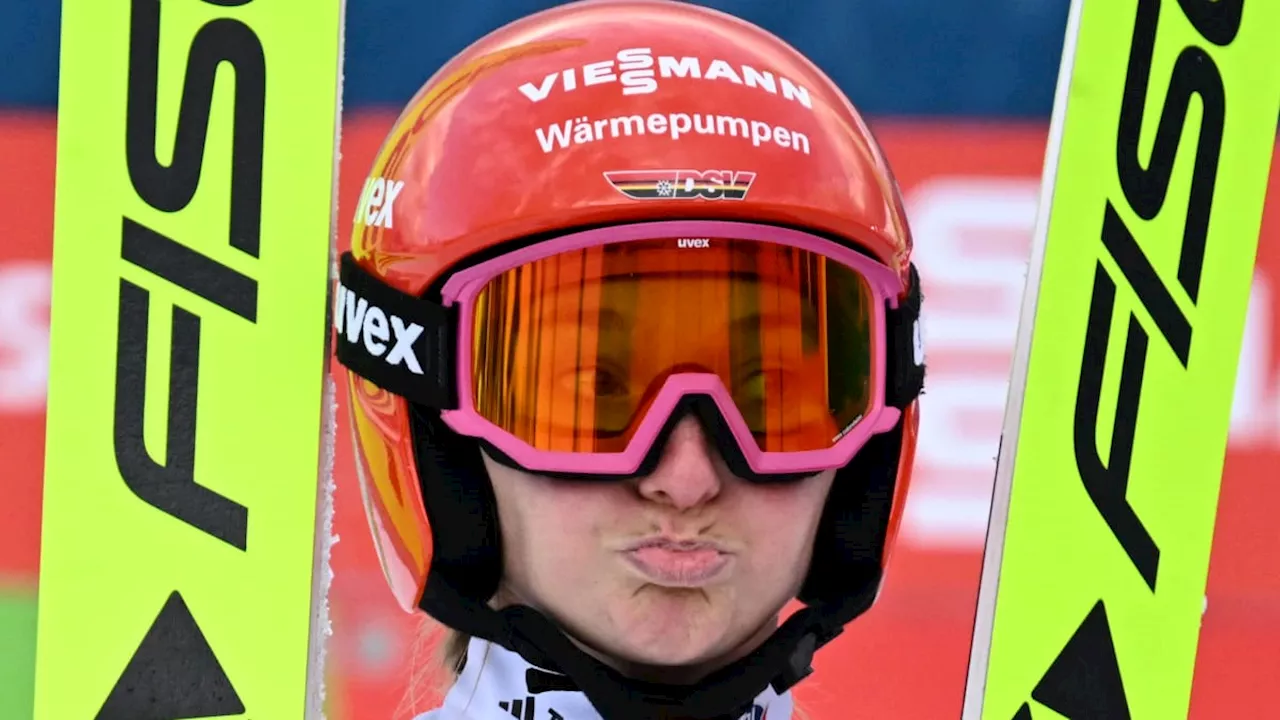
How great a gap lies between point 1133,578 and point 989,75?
1.01 metres

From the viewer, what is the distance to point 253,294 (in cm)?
150

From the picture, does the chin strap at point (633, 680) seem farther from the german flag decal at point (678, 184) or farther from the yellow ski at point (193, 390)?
the german flag decal at point (678, 184)

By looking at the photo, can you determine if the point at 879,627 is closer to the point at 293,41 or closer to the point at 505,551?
the point at 505,551

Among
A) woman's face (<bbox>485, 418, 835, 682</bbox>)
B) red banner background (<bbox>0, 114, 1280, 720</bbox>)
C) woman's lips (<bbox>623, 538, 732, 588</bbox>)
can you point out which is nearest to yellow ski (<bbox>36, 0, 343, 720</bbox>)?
woman's face (<bbox>485, 418, 835, 682</bbox>)

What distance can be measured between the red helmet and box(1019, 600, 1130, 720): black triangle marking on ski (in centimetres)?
26

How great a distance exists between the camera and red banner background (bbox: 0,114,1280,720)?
2.29 m

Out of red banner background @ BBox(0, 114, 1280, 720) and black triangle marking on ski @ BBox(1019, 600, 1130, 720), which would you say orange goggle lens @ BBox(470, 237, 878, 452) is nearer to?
black triangle marking on ski @ BBox(1019, 600, 1130, 720)

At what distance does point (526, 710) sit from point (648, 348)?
342 mm

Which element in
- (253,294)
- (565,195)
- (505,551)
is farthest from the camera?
(253,294)

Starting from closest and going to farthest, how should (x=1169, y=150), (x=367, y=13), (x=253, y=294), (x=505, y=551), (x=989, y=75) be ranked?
(x=505, y=551) → (x=253, y=294) → (x=1169, y=150) → (x=367, y=13) → (x=989, y=75)

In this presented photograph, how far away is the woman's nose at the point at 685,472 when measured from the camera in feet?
4.15

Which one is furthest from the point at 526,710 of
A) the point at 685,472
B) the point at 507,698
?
the point at 685,472

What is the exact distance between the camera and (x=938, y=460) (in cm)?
239

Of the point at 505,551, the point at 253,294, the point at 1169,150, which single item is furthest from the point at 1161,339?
the point at 253,294
